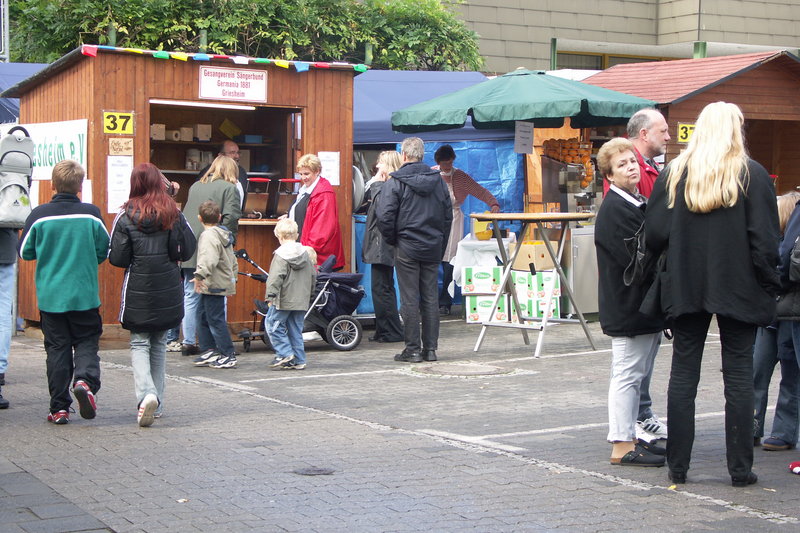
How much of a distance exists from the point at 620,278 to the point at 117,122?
6817 mm

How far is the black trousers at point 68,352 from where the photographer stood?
7.55 metres

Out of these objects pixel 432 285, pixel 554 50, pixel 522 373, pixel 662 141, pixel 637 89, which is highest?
pixel 554 50

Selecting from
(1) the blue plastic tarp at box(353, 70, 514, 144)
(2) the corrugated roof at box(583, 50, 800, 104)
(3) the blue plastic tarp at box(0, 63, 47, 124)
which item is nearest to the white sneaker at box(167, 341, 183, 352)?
(1) the blue plastic tarp at box(353, 70, 514, 144)

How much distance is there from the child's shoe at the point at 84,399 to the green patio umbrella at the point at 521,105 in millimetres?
6608

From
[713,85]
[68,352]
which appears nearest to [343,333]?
[68,352]

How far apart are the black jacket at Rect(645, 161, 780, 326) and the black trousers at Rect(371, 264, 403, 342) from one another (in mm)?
6457

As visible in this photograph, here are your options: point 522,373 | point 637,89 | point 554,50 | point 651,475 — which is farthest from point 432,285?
point 554,50

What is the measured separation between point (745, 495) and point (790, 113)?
11151 mm

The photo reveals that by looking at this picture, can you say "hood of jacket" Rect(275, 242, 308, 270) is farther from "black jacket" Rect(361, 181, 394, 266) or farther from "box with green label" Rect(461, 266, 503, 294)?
"box with green label" Rect(461, 266, 503, 294)

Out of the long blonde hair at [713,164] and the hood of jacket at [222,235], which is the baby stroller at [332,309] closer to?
the hood of jacket at [222,235]

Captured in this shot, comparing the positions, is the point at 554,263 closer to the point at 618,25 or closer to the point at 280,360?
the point at 280,360

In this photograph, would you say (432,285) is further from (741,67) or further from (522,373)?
(741,67)

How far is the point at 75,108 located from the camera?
38.4 feet

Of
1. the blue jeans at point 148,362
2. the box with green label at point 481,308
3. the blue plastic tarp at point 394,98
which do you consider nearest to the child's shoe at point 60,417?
the blue jeans at point 148,362
